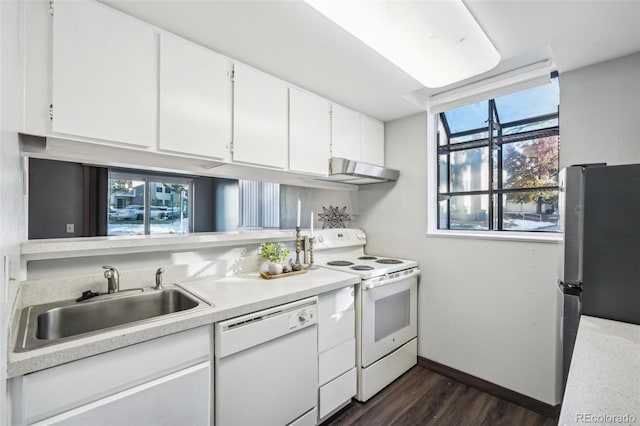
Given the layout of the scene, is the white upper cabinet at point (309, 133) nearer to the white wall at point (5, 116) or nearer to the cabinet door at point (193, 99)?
the cabinet door at point (193, 99)

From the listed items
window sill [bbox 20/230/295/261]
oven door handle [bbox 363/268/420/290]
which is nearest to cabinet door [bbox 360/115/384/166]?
oven door handle [bbox 363/268/420/290]

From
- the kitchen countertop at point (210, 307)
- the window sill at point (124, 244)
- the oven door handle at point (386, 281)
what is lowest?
the oven door handle at point (386, 281)

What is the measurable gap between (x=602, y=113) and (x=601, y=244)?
945 mm

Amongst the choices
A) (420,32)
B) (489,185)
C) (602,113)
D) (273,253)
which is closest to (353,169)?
(273,253)

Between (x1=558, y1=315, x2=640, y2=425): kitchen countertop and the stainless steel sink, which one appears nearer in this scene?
(x1=558, y1=315, x2=640, y2=425): kitchen countertop

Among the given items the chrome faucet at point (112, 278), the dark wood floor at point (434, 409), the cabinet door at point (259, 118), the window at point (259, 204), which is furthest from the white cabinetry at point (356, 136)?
the dark wood floor at point (434, 409)

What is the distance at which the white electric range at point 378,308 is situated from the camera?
204 cm

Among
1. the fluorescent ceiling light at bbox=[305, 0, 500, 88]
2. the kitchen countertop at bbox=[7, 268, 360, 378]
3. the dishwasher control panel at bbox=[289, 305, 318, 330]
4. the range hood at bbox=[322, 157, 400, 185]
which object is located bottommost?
the dishwasher control panel at bbox=[289, 305, 318, 330]

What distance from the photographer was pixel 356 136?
8.52 ft

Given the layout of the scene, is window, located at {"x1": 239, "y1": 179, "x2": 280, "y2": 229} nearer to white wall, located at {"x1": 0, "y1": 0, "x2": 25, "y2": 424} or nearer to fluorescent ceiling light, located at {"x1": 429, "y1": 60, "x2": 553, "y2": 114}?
white wall, located at {"x1": 0, "y1": 0, "x2": 25, "y2": 424}

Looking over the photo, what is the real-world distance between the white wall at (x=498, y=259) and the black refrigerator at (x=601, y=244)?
0.47m

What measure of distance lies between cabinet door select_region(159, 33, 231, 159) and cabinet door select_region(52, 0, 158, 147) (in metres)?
0.06

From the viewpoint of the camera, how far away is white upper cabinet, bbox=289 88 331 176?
6.84 ft

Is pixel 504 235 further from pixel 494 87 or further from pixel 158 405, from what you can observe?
pixel 158 405
